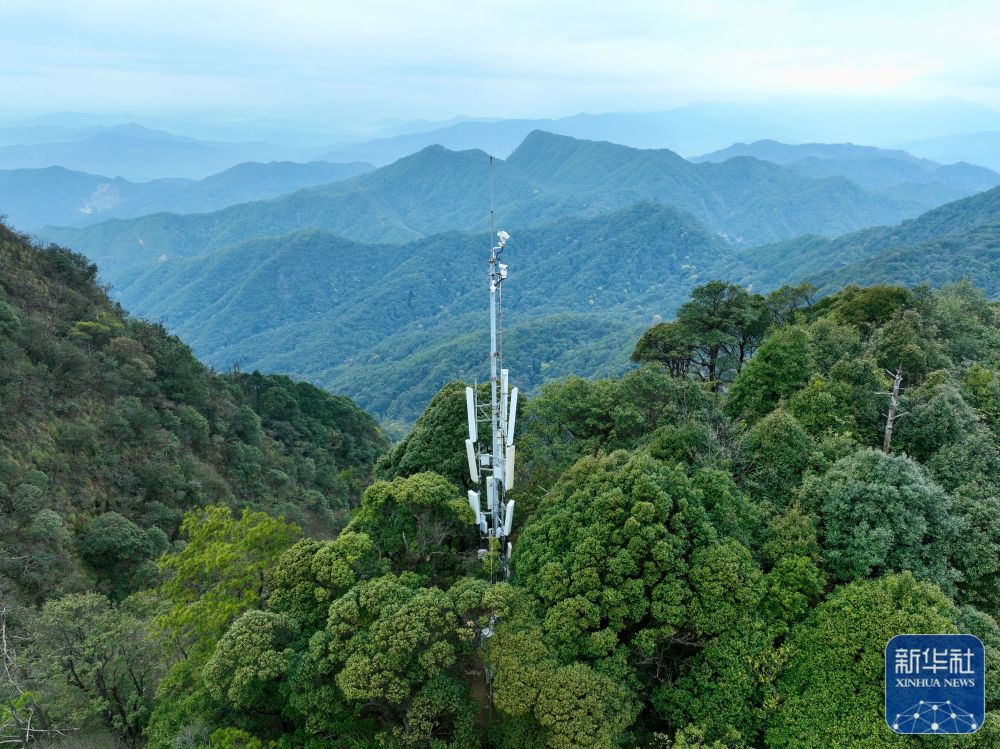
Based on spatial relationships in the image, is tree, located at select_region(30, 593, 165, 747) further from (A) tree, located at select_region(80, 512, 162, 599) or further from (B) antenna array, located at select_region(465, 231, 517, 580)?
(A) tree, located at select_region(80, 512, 162, 599)

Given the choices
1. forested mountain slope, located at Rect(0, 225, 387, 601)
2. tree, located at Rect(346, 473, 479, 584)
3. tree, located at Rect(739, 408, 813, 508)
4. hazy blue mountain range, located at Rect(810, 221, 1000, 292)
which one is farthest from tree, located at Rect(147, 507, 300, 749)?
hazy blue mountain range, located at Rect(810, 221, 1000, 292)

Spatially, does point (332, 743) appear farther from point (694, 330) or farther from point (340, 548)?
point (694, 330)

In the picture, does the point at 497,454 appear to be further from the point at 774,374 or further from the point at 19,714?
the point at 19,714

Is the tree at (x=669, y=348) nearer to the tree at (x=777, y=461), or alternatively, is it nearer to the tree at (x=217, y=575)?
the tree at (x=777, y=461)

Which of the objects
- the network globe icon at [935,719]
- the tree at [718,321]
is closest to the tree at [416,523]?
the network globe icon at [935,719]

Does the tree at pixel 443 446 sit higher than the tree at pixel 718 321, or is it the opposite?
the tree at pixel 718 321
